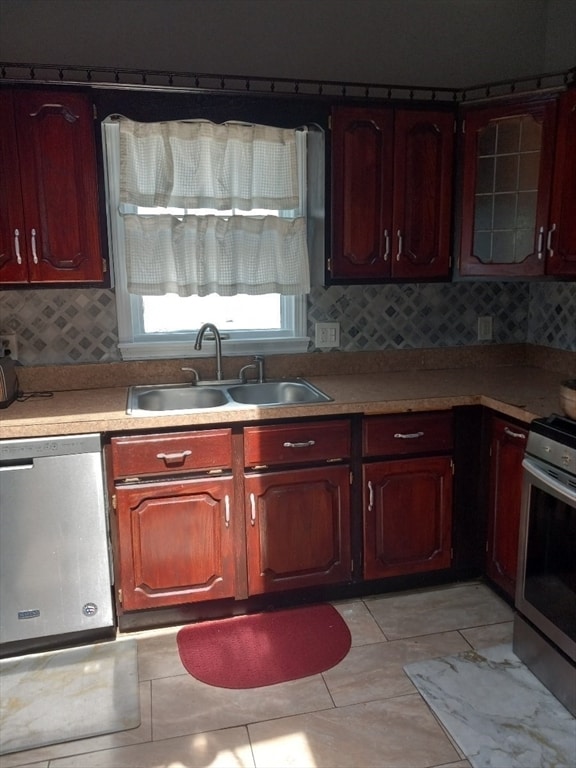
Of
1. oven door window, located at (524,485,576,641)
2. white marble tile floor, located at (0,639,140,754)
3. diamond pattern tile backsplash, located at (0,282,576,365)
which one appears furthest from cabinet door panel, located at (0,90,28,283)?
oven door window, located at (524,485,576,641)

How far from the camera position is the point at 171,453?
2305 mm

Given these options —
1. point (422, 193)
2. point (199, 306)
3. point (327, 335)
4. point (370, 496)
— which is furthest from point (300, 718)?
point (422, 193)

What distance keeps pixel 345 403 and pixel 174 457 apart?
689 mm

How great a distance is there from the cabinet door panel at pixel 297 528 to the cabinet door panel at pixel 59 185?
110 cm

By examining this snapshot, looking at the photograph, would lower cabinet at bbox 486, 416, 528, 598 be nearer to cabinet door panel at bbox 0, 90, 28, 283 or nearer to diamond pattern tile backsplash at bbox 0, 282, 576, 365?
diamond pattern tile backsplash at bbox 0, 282, 576, 365

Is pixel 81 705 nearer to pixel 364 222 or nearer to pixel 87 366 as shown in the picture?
pixel 87 366

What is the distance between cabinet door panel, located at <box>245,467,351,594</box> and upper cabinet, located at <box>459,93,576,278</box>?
3.76 ft

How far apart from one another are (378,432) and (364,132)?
125 cm

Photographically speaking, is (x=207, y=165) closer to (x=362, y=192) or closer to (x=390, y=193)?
(x=362, y=192)

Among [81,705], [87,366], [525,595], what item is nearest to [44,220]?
[87,366]

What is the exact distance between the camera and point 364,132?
2.58m

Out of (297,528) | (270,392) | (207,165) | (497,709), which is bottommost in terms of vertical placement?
(497,709)

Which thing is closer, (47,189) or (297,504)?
(47,189)

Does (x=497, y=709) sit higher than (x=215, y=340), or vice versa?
(x=215, y=340)
